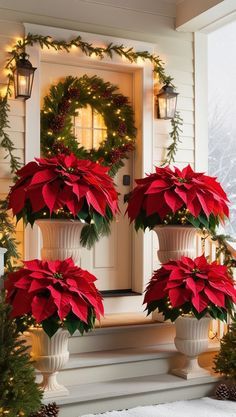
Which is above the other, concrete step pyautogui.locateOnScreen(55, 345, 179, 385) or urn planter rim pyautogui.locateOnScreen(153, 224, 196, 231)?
urn planter rim pyautogui.locateOnScreen(153, 224, 196, 231)

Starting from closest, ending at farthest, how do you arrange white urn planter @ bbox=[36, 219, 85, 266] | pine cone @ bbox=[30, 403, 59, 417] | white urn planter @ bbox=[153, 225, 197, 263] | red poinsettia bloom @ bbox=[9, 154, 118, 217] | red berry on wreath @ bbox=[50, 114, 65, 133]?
pine cone @ bbox=[30, 403, 59, 417]
red poinsettia bloom @ bbox=[9, 154, 118, 217]
white urn planter @ bbox=[36, 219, 85, 266]
white urn planter @ bbox=[153, 225, 197, 263]
red berry on wreath @ bbox=[50, 114, 65, 133]

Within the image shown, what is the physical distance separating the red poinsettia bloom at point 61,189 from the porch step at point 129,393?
1062mm

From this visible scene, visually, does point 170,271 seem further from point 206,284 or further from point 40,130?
point 40,130

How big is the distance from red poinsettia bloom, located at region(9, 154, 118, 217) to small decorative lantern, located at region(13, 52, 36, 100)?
943 mm

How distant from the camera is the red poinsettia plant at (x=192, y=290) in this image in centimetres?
343

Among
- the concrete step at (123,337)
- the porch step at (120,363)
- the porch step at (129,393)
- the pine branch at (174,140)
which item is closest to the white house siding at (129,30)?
the pine branch at (174,140)

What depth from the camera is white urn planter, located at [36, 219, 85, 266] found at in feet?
11.1

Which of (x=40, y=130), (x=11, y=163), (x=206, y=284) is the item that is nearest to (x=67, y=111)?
(x=40, y=130)

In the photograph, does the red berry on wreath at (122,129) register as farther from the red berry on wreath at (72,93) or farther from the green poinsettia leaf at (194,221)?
the green poinsettia leaf at (194,221)

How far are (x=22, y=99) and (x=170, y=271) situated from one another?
1.73m

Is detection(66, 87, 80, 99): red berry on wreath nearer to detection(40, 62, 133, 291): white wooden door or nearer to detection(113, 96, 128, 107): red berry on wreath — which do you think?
detection(40, 62, 133, 291): white wooden door

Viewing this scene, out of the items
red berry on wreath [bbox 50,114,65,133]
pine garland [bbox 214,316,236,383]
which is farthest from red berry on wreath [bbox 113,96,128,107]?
pine garland [bbox 214,316,236,383]

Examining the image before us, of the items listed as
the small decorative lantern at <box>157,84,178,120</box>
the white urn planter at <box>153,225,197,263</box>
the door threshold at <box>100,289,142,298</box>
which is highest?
the small decorative lantern at <box>157,84,178,120</box>

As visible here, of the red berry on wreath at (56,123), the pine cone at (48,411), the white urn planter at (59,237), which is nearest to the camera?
the pine cone at (48,411)
